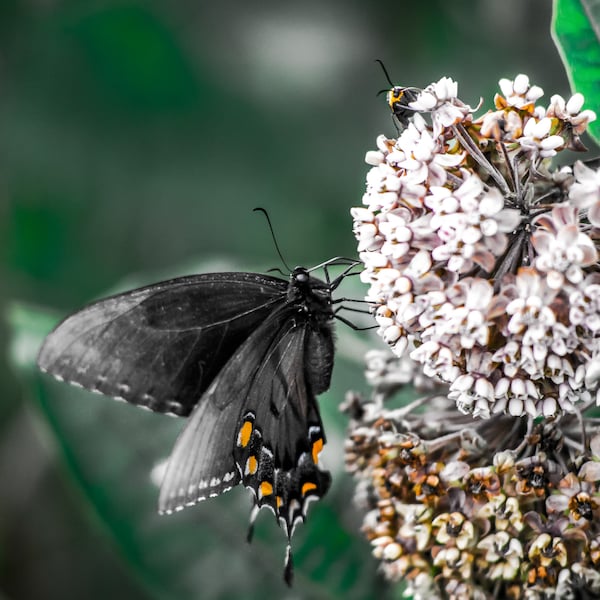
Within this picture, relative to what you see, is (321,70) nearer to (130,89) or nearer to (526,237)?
(130,89)

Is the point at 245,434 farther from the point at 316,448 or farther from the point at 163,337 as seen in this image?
the point at 163,337

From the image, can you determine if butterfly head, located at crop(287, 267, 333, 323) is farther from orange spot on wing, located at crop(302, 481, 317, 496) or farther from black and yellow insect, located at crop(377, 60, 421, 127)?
black and yellow insect, located at crop(377, 60, 421, 127)

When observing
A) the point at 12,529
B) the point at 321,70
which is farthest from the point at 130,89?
the point at 12,529

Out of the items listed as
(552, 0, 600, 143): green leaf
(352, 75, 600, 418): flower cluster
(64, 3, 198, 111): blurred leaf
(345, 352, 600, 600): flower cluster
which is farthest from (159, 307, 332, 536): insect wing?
(64, 3, 198, 111): blurred leaf

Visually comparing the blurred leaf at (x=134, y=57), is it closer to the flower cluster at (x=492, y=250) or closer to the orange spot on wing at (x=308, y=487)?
the orange spot on wing at (x=308, y=487)

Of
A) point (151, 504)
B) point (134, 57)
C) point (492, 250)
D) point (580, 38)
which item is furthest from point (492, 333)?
point (134, 57)

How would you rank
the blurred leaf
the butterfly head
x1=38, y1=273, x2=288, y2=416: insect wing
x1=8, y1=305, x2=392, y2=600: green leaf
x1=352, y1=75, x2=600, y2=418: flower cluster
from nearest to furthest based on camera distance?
x1=352, y1=75, x2=600, y2=418: flower cluster → x1=38, y1=273, x2=288, y2=416: insect wing → the butterfly head → x1=8, y1=305, x2=392, y2=600: green leaf → the blurred leaf

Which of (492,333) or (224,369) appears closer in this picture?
(492,333)
